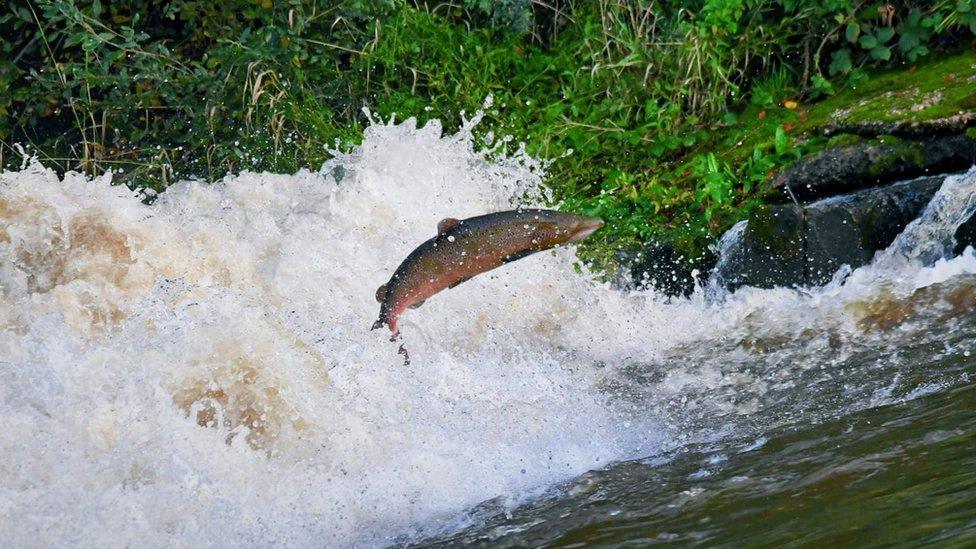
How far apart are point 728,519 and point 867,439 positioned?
746mm

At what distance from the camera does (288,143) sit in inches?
379

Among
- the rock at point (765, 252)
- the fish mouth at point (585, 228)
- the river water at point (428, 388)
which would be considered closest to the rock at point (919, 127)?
the river water at point (428, 388)

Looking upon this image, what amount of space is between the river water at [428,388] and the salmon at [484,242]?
472 mm

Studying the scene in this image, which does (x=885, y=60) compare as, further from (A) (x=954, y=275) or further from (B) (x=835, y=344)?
(B) (x=835, y=344)

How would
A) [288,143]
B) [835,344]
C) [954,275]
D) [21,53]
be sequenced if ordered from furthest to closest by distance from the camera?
[21,53], [288,143], [954,275], [835,344]

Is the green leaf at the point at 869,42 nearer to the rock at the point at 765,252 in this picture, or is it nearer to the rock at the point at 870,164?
the rock at the point at 870,164

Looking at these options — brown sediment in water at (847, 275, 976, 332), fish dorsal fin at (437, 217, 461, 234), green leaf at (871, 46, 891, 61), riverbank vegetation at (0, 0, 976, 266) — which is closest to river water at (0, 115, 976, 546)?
brown sediment in water at (847, 275, 976, 332)

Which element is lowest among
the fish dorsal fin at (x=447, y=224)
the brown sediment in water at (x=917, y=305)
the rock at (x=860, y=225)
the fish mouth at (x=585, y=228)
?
the brown sediment in water at (x=917, y=305)

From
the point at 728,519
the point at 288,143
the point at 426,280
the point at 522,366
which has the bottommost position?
the point at 728,519

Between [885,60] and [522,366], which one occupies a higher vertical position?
[885,60]

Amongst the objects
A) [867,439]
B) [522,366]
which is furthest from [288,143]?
[867,439]

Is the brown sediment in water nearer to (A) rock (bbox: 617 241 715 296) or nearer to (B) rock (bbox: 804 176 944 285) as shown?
(B) rock (bbox: 804 176 944 285)

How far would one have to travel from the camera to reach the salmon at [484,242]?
16.8 feet

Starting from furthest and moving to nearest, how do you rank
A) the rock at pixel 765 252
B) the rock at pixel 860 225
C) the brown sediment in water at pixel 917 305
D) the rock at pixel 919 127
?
the rock at pixel 919 127 < the rock at pixel 765 252 < the rock at pixel 860 225 < the brown sediment in water at pixel 917 305
